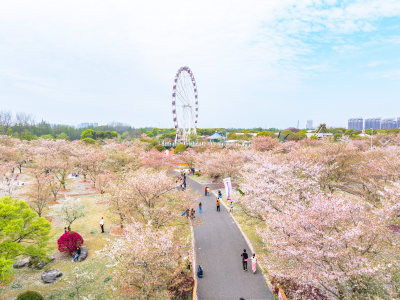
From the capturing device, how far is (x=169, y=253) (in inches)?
406

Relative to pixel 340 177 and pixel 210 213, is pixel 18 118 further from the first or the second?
pixel 340 177

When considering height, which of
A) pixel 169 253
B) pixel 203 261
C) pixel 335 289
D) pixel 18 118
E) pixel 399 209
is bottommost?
pixel 203 261

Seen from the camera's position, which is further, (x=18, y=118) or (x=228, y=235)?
(x=18, y=118)

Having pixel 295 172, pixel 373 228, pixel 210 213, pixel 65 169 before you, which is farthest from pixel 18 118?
pixel 373 228

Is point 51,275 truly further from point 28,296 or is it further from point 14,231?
point 14,231

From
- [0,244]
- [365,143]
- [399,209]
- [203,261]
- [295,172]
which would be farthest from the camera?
[365,143]

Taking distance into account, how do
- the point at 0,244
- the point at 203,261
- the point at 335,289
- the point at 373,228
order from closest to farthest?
the point at 373,228
the point at 335,289
the point at 0,244
the point at 203,261

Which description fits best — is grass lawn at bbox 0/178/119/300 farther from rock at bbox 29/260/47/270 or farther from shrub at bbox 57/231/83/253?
shrub at bbox 57/231/83/253

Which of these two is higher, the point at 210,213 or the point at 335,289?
the point at 335,289

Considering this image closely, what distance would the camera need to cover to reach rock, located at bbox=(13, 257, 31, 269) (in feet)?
48.7

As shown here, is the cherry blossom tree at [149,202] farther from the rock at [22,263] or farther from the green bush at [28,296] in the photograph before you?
the rock at [22,263]

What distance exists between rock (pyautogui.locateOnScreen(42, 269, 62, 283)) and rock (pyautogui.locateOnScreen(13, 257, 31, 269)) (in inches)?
103

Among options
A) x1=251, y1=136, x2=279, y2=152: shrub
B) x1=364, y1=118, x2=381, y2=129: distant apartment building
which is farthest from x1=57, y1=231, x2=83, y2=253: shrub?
x1=364, y1=118, x2=381, y2=129: distant apartment building

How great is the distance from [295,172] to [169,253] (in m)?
14.9
